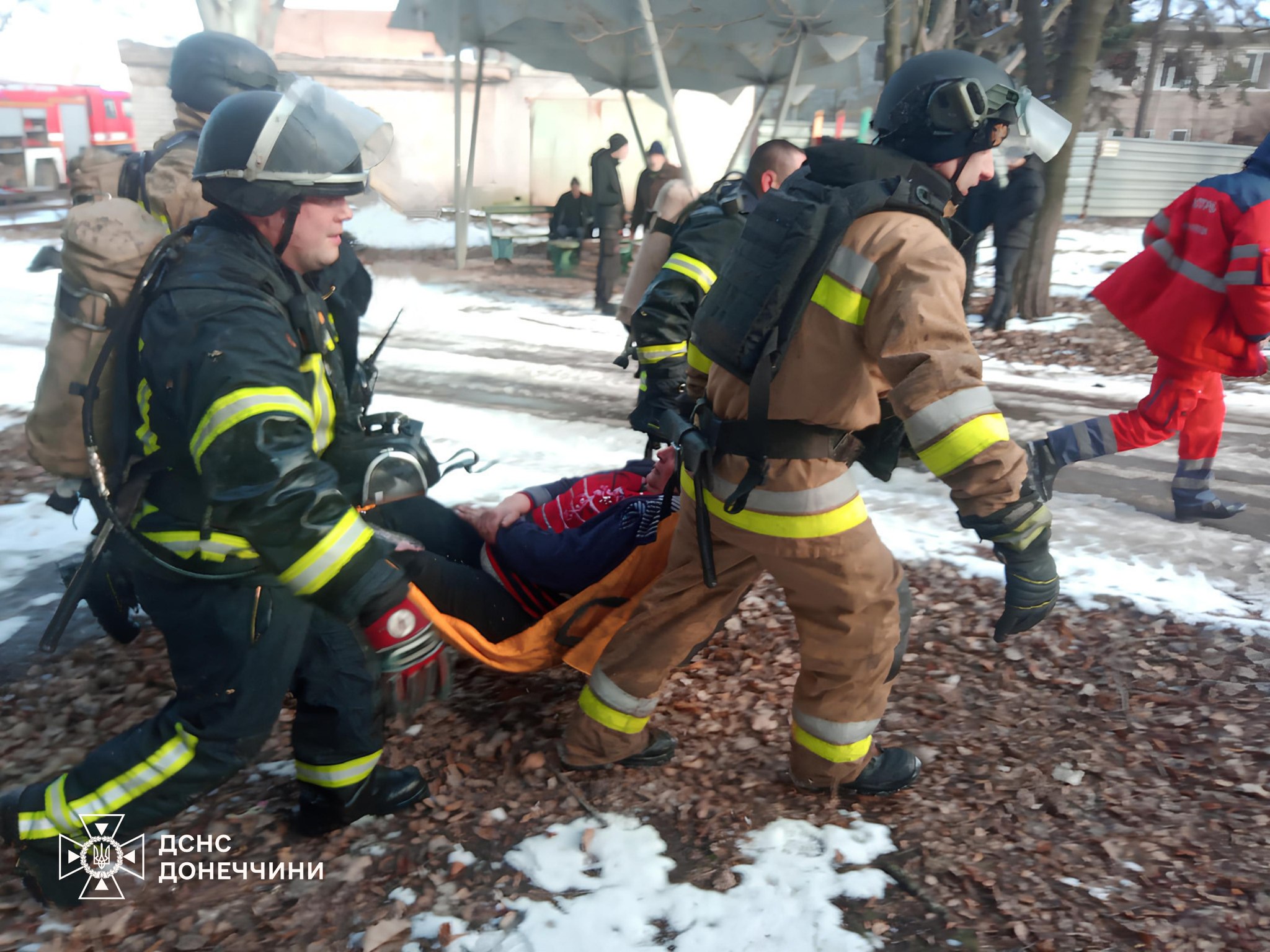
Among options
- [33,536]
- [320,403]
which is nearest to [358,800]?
[320,403]

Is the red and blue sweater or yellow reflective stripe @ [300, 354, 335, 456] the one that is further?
the red and blue sweater

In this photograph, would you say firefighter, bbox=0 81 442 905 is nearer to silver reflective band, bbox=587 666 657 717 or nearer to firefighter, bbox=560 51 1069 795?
silver reflective band, bbox=587 666 657 717

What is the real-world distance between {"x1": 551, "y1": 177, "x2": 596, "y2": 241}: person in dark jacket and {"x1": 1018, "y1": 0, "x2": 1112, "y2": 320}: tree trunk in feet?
23.0

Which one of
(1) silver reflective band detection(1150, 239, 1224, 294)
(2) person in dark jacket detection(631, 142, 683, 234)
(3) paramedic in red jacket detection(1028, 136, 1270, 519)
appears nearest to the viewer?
(3) paramedic in red jacket detection(1028, 136, 1270, 519)

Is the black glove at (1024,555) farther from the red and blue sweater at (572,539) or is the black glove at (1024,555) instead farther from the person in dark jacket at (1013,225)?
the person in dark jacket at (1013,225)

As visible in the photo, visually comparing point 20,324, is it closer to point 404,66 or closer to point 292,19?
point 404,66

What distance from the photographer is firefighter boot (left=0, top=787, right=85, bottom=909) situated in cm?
245

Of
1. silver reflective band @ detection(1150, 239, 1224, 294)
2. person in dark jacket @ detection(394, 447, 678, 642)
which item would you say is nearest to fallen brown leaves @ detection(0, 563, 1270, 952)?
person in dark jacket @ detection(394, 447, 678, 642)

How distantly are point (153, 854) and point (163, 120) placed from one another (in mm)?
23349

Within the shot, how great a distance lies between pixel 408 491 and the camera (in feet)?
8.64

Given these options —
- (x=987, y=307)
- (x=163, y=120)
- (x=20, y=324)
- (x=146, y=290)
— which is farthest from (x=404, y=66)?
(x=146, y=290)

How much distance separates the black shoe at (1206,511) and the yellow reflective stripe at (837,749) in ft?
11.4

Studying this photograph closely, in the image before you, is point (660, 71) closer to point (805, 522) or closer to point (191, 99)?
point (191, 99)

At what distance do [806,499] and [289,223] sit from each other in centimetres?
157
